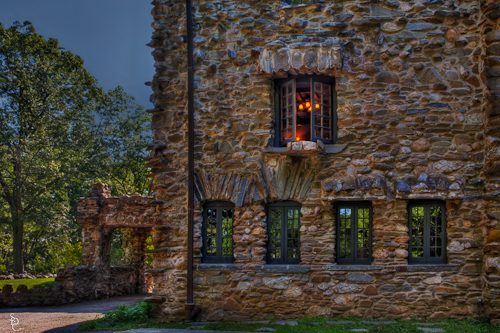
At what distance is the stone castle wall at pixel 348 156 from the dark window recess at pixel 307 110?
0.97 ft

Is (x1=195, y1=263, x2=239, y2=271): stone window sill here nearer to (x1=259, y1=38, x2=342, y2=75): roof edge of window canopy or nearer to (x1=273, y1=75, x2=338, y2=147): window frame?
(x1=273, y1=75, x2=338, y2=147): window frame

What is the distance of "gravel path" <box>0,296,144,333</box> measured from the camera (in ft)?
42.5

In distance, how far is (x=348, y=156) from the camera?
1116 centimetres

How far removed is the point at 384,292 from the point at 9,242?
2916 centimetres

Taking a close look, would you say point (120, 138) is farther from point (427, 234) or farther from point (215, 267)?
point (427, 234)

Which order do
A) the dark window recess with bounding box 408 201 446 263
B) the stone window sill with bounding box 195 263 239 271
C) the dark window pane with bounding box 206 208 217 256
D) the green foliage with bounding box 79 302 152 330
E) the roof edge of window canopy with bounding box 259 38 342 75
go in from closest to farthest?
the dark window recess with bounding box 408 201 446 263 < the roof edge of window canopy with bounding box 259 38 342 75 < the stone window sill with bounding box 195 263 239 271 < the green foliage with bounding box 79 302 152 330 < the dark window pane with bounding box 206 208 217 256

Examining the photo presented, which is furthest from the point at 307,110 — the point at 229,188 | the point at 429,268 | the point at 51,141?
the point at 51,141

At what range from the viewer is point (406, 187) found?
1083 cm

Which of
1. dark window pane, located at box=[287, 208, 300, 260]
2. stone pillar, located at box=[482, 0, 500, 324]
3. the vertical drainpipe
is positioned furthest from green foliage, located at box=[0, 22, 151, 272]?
stone pillar, located at box=[482, 0, 500, 324]

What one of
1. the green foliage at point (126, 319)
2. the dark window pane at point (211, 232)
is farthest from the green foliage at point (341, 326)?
the dark window pane at point (211, 232)

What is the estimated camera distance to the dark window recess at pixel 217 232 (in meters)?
11.7

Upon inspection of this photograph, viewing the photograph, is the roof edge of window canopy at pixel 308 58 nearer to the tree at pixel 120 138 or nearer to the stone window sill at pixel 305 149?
the stone window sill at pixel 305 149

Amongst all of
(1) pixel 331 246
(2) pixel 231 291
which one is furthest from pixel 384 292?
(2) pixel 231 291

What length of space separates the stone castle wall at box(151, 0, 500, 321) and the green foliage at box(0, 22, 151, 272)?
1719 cm
